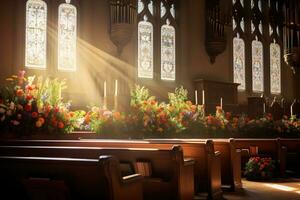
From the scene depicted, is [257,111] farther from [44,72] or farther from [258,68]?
[44,72]

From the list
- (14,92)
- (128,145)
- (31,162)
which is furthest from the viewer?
(14,92)

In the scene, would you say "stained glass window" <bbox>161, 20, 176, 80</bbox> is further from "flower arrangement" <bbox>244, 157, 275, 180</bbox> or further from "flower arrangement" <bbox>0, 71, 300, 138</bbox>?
"flower arrangement" <bbox>244, 157, 275, 180</bbox>

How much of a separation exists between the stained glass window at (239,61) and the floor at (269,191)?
7.16m

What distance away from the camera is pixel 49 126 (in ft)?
18.0

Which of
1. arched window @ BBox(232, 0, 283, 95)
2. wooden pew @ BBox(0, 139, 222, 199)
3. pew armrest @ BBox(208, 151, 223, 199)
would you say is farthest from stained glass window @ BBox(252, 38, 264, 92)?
wooden pew @ BBox(0, 139, 222, 199)

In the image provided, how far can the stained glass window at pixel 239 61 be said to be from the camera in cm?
1365

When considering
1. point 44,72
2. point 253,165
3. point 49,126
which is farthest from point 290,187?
point 44,72

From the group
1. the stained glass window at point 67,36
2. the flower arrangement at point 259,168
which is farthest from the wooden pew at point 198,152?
the stained glass window at point 67,36

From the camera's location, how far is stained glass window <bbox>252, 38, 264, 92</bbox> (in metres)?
14.2

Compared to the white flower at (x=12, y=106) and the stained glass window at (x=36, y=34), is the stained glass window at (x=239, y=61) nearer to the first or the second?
the stained glass window at (x=36, y=34)

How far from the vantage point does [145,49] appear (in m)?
11.6

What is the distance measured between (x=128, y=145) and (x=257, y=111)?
25.7ft

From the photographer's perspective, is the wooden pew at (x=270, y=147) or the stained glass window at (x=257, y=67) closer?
the wooden pew at (x=270, y=147)

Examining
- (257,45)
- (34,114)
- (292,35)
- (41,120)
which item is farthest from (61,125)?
(257,45)
